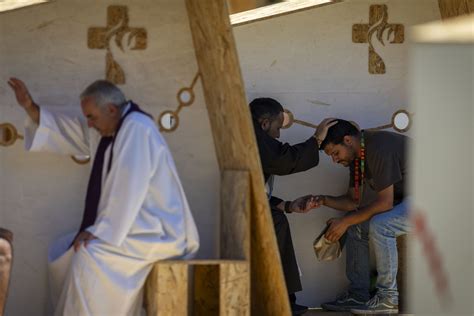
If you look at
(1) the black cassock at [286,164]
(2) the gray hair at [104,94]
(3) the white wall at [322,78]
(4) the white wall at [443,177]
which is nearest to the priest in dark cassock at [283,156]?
(1) the black cassock at [286,164]

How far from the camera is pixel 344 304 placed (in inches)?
341

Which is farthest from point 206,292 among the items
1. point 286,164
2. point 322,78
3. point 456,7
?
point 456,7

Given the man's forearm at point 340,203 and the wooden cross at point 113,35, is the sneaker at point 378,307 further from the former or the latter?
the wooden cross at point 113,35

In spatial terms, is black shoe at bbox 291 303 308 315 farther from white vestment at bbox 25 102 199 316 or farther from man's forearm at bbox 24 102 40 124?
man's forearm at bbox 24 102 40 124

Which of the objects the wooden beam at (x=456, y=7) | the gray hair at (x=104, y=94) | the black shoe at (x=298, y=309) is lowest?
the black shoe at (x=298, y=309)

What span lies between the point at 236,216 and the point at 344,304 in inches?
67.0

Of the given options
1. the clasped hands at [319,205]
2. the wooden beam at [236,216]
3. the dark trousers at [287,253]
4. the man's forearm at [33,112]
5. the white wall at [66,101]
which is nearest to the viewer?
the wooden beam at [236,216]

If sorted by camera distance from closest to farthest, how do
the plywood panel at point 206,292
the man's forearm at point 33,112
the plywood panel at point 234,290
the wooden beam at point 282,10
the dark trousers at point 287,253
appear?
the plywood panel at point 234,290 < the man's forearm at point 33,112 < the plywood panel at point 206,292 < the dark trousers at point 287,253 < the wooden beam at point 282,10

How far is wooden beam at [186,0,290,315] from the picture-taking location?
723cm

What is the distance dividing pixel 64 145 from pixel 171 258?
3.38ft

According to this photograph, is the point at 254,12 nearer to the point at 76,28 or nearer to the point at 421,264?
the point at 76,28

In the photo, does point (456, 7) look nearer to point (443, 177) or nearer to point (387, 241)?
point (387, 241)

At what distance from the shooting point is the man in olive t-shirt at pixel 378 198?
328 inches

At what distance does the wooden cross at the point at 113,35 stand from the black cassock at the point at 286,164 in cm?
119
